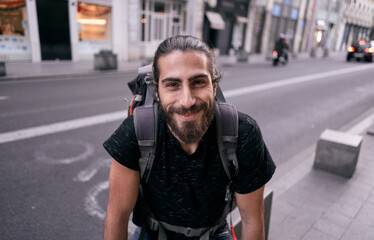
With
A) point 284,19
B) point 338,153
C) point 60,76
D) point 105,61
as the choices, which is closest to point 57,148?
point 338,153

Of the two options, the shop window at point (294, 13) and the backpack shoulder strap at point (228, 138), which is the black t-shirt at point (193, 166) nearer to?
the backpack shoulder strap at point (228, 138)

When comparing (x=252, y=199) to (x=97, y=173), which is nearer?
(x=252, y=199)

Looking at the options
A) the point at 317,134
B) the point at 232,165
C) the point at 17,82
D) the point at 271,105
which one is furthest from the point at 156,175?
the point at 17,82

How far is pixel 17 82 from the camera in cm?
946

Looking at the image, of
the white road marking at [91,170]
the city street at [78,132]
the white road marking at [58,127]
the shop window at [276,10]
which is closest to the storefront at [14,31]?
the city street at [78,132]

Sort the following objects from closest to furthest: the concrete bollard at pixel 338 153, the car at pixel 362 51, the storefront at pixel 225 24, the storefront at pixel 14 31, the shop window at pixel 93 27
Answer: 1. the concrete bollard at pixel 338 153
2. the storefront at pixel 14 31
3. the shop window at pixel 93 27
4. the storefront at pixel 225 24
5. the car at pixel 362 51

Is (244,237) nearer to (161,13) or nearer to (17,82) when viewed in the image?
(17,82)

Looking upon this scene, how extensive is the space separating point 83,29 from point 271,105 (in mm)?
12053

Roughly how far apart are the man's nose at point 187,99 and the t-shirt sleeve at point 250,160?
30cm

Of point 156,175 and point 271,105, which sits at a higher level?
point 156,175

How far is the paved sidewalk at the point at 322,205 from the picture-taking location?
9.55 feet

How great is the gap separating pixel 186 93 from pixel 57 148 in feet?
12.7

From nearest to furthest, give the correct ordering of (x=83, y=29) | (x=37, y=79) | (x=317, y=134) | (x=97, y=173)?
(x=97, y=173) → (x=317, y=134) → (x=37, y=79) → (x=83, y=29)

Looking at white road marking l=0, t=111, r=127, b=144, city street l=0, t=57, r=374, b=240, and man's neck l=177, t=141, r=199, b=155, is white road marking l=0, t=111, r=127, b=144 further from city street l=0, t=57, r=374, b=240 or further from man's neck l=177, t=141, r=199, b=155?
man's neck l=177, t=141, r=199, b=155
